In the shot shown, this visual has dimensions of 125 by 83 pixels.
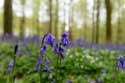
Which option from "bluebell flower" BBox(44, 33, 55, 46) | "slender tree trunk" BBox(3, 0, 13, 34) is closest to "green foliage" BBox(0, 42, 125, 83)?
"bluebell flower" BBox(44, 33, 55, 46)

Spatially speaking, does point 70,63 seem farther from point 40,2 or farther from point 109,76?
point 40,2

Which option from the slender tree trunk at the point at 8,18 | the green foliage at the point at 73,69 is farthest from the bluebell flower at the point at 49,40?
the slender tree trunk at the point at 8,18

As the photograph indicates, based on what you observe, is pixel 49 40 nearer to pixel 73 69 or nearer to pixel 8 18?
pixel 73 69

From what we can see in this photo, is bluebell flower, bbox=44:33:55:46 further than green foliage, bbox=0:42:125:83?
No

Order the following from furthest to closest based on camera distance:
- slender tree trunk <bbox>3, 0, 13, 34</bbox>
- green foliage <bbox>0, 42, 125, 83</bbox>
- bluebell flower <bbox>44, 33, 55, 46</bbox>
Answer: slender tree trunk <bbox>3, 0, 13, 34</bbox>
green foliage <bbox>0, 42, 125, 83</bbox>
bluebell flower <bbox>44, 33, 55, 46</bbox>

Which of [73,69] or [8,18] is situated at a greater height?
[8,18]

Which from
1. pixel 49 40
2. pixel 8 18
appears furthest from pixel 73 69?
pixel 8 18

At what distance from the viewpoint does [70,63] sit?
22.7 ft

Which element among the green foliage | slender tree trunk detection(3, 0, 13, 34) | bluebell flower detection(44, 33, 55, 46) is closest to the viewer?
bluebell flower detection(44, 33, 55, 46)

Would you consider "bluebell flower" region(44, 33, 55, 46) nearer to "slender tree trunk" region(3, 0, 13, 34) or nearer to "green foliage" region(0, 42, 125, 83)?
"green foliage" region(0, 42, 125, 83)

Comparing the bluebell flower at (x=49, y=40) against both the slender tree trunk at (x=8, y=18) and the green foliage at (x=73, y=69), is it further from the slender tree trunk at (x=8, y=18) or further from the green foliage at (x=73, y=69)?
the slender tree trunk at (x=8, y=18)

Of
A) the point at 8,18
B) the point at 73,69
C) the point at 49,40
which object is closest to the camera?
the point at 49,40

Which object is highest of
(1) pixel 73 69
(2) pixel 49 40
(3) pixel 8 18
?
(3) pixel 8 18

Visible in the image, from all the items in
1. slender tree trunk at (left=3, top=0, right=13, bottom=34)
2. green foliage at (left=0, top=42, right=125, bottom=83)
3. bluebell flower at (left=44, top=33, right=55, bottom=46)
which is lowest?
green foliage at (left=0, top=42, right=125, bottom=83)
